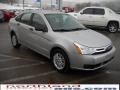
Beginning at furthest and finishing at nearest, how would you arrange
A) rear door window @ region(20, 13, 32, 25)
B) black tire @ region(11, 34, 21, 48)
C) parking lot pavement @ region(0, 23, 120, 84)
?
black tire @ region(11, 34, 21, 48)
rear door window @ region(20, 13, 32, 25)
parking lot pavement @ region(0, 23, 120, 84)

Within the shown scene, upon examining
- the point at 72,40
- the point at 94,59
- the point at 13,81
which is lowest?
the point at 13,81

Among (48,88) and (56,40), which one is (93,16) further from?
(48,88)

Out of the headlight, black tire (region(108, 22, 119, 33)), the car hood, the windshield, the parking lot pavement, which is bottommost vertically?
the parking lot pavement

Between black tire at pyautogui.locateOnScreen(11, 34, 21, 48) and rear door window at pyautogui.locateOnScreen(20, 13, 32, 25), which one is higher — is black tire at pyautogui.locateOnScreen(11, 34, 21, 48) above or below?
below

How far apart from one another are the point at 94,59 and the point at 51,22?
6.39 feet

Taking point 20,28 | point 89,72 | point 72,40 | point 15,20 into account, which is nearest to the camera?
point 72,40

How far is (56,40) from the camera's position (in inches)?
261

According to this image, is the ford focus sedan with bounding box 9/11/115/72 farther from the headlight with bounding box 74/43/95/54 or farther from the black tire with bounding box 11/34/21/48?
the black tire with bounding box 11/34/21/48

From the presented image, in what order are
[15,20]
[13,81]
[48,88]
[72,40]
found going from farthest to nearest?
[15,20] → [72,40] → [13,81] → [48,88]

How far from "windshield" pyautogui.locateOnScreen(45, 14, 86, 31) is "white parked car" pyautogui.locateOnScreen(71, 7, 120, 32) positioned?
8.26 m

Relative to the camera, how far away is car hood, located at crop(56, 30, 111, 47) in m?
6.31

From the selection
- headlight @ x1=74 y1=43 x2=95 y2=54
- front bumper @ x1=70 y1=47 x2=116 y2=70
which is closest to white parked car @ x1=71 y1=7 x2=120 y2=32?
front bumper @ x1=70 y1=47 x2=116 y2=70

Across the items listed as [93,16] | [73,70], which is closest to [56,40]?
[73,70]

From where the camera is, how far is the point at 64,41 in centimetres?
641
